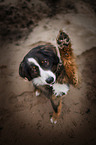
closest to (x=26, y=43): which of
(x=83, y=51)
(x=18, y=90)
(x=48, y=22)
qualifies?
(x=48, y=22)

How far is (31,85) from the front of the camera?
1.76 metres

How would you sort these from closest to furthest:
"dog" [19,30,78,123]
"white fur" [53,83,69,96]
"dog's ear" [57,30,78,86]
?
1. "dog's ear" [57,30,78,86]
2. "dog" [19,30,78,123]
3. "white fur" [53,83,69,96]

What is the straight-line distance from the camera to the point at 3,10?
2.53 metres

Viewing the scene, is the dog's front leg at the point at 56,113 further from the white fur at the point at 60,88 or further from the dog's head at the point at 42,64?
the dog's head at the point at 42,64

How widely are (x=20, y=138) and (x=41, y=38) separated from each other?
6.40 feet

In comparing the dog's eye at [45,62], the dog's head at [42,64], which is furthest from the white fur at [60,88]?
the dog's eye at [45,62]

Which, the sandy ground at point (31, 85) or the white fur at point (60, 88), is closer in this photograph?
the white fur at point (60, 88)

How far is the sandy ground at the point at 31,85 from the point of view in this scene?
4.23ft

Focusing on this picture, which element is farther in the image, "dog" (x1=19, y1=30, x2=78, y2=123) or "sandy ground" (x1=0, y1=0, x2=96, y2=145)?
"sandy ground" (x1=0, y1=0, x2=96, y2=145)

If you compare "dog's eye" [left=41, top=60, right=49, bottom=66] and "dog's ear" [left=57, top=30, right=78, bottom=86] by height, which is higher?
"dog's ear" [left=57, top=30, right=78, bottom=86]

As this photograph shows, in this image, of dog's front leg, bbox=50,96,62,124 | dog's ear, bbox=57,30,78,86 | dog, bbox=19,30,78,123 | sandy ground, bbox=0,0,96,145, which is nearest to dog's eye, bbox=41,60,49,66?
dog, bbox=19,30,78,123

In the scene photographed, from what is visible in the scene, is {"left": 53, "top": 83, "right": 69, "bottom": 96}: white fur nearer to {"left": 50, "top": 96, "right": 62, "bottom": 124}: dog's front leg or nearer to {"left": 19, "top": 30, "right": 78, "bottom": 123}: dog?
{"left": 19, "top": 30, "right": 78, "bottom": 123}: dog

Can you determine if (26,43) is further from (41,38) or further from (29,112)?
(29,112)

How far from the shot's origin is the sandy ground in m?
1.29
